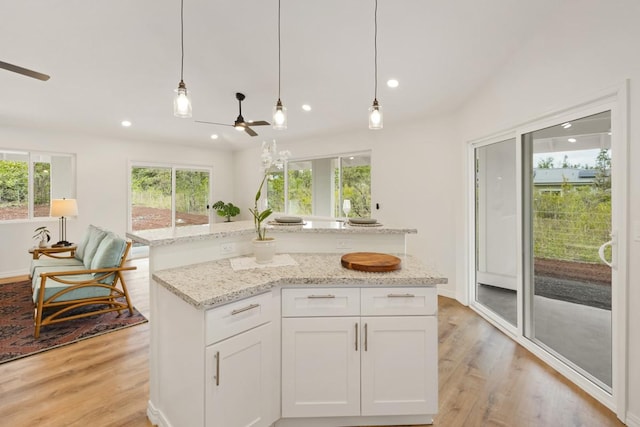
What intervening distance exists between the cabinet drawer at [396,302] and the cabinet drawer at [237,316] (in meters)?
0.54

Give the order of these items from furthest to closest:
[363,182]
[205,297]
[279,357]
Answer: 1. [363,182]
2. [279,357]
3. [205,297]

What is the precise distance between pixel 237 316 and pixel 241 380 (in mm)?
325

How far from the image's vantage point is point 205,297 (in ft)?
4.54

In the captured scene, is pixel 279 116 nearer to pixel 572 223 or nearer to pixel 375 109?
pixel 375 109

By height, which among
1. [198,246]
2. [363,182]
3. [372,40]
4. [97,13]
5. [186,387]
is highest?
[97,13]

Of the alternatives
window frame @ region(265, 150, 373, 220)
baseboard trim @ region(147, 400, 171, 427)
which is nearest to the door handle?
baseboard trim @ region(147, 400, 171, 427)

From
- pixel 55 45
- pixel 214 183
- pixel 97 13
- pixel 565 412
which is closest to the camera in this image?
pixel 565 412

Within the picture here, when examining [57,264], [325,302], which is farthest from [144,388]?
[57,264]

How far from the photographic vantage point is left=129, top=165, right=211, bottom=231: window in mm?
6230

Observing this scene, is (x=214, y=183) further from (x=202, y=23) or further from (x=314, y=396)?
(x=314, y=396)

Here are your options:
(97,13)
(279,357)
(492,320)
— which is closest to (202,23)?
(97,13)

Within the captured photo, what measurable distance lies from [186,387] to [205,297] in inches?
20.3

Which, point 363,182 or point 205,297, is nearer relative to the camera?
point 205,297

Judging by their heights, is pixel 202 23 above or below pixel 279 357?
above
